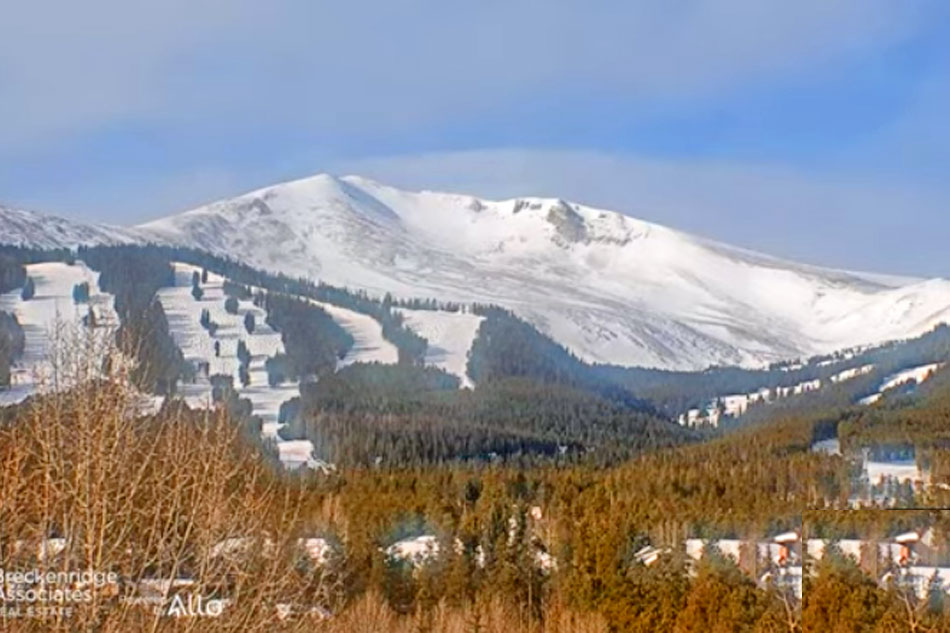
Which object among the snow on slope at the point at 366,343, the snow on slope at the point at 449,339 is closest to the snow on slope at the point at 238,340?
the snow on slope at the point at 366,343

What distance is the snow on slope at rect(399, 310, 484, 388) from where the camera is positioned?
6826 inches

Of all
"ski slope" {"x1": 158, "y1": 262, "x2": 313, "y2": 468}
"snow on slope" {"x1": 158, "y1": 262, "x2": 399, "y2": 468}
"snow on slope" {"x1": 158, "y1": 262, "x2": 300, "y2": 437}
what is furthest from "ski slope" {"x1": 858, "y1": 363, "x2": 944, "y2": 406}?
"snow on slope" {"x1": 158, "y1": 262, "x2": 300, "y2": 437}

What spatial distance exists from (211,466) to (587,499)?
5816 cm

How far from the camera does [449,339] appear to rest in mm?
186750

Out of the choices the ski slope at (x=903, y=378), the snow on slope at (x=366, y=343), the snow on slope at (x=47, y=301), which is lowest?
the ski slope at (x=903, y=378)

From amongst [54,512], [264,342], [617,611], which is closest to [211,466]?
[54,512]

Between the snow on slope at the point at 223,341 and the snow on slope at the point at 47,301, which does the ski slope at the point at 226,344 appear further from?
the snow on slope at the point at 47,301

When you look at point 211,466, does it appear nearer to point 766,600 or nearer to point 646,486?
point 766,600

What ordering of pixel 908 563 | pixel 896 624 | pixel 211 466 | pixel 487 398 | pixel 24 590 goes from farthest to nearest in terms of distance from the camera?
1. pixel 487 398
2. pixel 896 624
3. pixel 908 563
4. pixel 211 466
5. pixel 24 590

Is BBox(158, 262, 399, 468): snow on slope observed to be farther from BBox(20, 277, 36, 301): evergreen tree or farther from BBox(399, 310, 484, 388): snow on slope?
BBox(20, 277, 36, 301): evergreen tree

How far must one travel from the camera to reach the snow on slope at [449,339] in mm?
173375

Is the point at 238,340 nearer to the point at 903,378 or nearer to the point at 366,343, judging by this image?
the point at 366,343

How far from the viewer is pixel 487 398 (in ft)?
498

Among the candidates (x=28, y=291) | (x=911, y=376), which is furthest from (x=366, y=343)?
(x=911, y=376)
